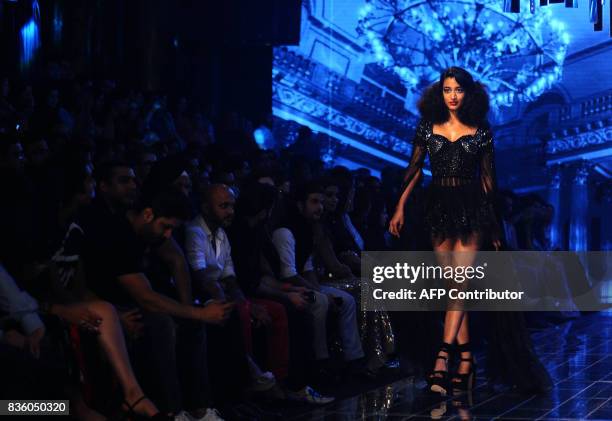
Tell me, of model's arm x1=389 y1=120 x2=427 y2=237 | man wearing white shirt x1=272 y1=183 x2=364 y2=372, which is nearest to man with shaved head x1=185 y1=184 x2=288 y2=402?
man wearing white shirt x1=272 y1=183 x2=364 y2=372

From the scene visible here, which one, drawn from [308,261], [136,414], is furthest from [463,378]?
[136,414]

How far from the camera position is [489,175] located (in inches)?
205

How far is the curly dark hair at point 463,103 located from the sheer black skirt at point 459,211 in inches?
11.3

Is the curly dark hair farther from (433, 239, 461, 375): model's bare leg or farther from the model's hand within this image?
(433, 239, 461, 375): model's bare leg

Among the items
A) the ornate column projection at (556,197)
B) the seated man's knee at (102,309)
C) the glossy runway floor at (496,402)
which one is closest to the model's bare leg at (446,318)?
the glossy runway floor at (496,402)

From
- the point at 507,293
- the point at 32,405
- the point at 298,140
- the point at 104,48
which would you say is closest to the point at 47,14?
the point at 104,48

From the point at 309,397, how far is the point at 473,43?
8.67 m

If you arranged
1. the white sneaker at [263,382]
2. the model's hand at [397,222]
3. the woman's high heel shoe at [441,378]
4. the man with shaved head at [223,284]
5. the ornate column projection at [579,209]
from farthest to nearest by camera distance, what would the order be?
the ornate column projection at [579,209], the model's hand at [397,222], the woman's high heel shoe at [441,378], the white sneaker at [263,382], the man with shaved head at [223,284]

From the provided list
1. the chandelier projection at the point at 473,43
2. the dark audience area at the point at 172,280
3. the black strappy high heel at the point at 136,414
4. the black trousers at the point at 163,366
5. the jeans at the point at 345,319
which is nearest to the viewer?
the black strappy high heel at the point at 136,414

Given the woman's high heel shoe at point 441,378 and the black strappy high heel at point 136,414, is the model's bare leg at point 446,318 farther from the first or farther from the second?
the black strappy high heel at point 136,414

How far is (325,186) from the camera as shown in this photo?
20.8ft

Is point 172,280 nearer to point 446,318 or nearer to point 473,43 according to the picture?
point 446,318

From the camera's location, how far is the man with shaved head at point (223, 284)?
4566mm

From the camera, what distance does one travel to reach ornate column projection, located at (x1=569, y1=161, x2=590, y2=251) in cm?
1341
